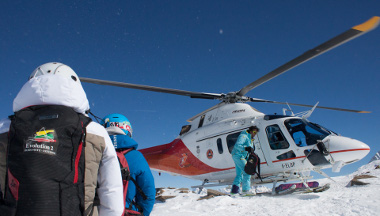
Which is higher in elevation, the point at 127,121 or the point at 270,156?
the point at 127,121

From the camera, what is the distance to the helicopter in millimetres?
6836

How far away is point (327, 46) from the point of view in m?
5.21

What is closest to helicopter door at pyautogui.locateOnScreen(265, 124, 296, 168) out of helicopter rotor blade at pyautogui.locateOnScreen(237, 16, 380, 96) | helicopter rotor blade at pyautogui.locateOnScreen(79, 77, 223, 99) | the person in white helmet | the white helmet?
helicopter rotor blade at pyautogui.locateOnScreen(237, 16, 380, 96)

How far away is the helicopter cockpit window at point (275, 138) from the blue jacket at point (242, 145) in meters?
0.73

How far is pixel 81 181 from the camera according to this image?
151 centimetres

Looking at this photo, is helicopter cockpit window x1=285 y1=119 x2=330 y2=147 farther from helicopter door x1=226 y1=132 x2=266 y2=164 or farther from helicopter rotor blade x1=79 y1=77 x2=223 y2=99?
helicopter rotor blade x1=79 y1=77 x2=223 y2=99

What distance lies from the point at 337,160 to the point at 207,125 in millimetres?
4351

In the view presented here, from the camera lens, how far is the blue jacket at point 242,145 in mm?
7344

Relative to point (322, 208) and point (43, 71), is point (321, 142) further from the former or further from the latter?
point (43, 71)

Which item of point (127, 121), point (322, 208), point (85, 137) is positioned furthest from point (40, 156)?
point (322, 208)

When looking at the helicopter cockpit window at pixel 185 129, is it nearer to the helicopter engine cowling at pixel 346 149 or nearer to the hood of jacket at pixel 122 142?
the helicopter engine cowling at pixel 346 149

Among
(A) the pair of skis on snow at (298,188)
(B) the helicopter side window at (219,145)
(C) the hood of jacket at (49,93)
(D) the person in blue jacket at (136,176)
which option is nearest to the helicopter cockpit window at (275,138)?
(A) the pair of skis on snow at (298,188)

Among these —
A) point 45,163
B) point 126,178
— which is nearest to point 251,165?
point 126,178

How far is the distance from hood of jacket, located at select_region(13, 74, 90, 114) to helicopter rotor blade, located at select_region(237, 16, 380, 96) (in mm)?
5067
